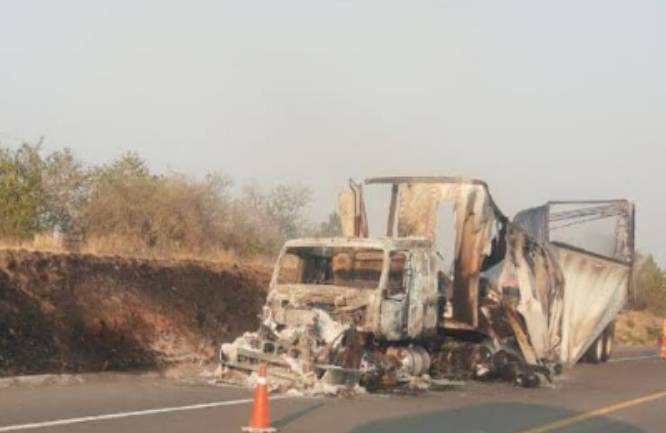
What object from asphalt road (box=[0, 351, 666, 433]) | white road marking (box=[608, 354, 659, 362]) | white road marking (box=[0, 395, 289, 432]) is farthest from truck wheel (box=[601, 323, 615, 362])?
white road marking (box=[0, 395, 289, 432])

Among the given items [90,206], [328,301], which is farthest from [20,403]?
[90,206]

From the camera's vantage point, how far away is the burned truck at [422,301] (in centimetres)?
1517

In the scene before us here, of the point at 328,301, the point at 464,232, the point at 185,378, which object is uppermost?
the point at 464,232

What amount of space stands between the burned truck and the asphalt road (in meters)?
0.77

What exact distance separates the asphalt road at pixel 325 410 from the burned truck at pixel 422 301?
2.53 feet

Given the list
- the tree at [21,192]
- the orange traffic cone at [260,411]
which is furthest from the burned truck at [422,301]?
the tree at [21,192]

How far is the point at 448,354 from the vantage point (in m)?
18.5

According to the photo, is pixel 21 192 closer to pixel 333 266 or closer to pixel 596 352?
pixel 333 266

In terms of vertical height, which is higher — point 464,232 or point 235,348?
point 464,232

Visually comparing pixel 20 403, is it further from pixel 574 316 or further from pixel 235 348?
pixel 574 316

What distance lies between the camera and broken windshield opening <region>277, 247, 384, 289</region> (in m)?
16.7

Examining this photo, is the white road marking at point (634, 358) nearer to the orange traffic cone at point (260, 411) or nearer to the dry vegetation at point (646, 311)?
the dry vegetation at point (646, 311)

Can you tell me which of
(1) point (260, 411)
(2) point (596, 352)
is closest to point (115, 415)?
(1) point (260, 411)

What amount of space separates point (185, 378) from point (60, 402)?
425cm
